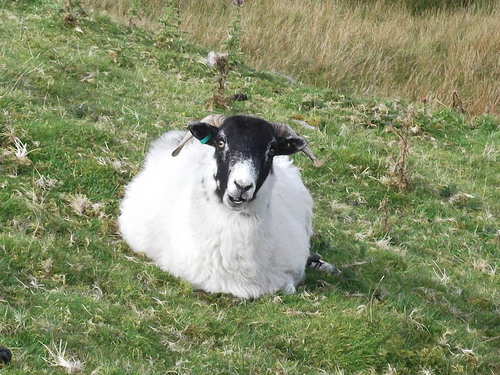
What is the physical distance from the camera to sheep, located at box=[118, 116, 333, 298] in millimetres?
7258

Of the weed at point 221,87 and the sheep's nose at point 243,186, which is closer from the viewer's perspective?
the sheep's nose at point 243,186

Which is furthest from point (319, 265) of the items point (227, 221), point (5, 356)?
point (5, 356)

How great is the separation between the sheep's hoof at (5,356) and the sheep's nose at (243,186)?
2.50 m

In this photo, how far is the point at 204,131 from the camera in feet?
25.0

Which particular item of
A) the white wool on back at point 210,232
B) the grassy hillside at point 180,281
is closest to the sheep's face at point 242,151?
the white wool on back at point 210,232

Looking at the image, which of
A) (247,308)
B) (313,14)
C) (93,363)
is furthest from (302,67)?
(93,363)

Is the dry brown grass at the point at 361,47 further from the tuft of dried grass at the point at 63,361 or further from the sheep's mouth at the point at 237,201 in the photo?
the tuft of dried grass at the point at 63,361

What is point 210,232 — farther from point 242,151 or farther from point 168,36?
point 168,36

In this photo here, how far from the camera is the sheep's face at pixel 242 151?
696 cm

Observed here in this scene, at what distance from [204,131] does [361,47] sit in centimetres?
1115

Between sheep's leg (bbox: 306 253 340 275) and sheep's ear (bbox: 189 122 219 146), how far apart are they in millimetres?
1660

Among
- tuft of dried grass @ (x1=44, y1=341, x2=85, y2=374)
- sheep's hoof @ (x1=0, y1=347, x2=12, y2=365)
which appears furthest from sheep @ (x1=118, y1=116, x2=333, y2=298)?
sheep's hoof @ (x1=0, y1=347, x2=12, y2=365)

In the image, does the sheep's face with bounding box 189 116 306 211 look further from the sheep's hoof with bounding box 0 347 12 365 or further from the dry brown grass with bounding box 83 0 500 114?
the dry brown grass with bounding box 83 0 500 114

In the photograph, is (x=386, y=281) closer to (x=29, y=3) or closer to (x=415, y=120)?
(x=415, y=120)
